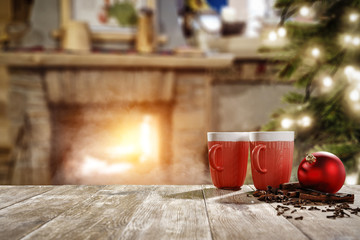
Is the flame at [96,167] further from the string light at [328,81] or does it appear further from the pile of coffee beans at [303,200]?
the pile of coffee beans at [303,200]

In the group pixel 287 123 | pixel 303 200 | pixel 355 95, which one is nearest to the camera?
pixel 303 200

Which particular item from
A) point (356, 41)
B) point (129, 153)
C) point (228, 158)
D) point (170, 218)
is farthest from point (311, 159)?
point (129, 153)

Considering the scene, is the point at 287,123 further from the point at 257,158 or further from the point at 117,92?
the point at 117,92

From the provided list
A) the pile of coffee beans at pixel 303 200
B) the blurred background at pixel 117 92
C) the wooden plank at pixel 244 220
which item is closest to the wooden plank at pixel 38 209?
the wooden plank at pixel 244 220

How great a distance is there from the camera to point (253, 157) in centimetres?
65

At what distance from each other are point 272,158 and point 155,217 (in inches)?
11.9

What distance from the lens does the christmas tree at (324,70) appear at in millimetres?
981

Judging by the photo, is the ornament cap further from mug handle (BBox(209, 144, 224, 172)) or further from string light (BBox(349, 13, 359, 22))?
string light (BBox(349, 13, 359, 22))

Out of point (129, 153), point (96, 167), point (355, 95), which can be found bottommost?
point (96, 167)

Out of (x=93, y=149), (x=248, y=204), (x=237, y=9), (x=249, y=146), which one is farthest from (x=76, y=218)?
(x=237, y=9)

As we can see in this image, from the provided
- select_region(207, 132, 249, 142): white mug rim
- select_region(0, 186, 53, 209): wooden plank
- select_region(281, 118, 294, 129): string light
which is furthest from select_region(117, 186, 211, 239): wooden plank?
select_region(281, 118, 294, 129): string light

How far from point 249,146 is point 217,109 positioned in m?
2.08

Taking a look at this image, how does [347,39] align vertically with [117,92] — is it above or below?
above

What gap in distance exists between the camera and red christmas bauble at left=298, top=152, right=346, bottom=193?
1.91 feet
